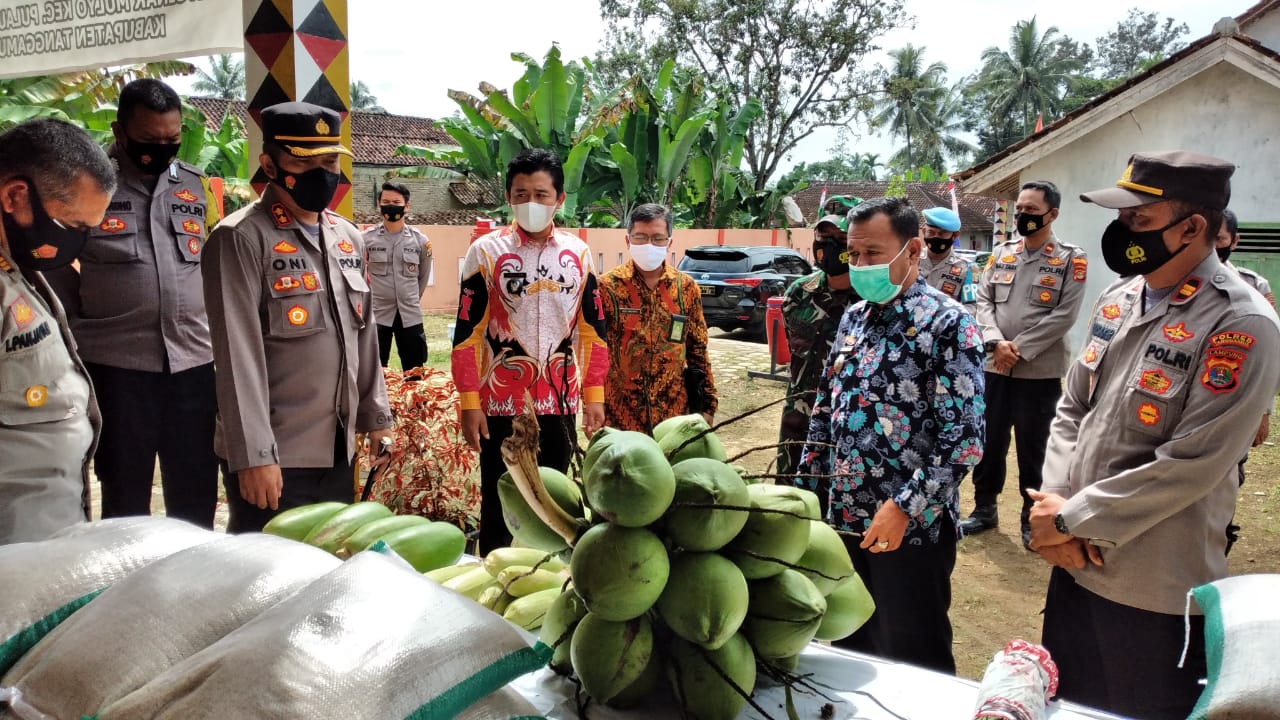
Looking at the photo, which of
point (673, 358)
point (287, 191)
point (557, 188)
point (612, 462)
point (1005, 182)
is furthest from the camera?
point (1005, 182)

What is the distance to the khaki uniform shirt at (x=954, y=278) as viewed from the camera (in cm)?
552

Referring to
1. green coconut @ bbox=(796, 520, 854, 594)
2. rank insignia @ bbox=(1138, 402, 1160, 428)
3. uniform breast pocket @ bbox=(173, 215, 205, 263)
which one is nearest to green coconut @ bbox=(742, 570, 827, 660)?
green coconut @ bbox=(796, 520, 854, 594)

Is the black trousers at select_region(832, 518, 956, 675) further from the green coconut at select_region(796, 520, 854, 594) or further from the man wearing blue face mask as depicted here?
the green coconut at select_region(796, 520, 854, 594)

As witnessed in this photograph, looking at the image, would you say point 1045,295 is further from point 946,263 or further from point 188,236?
point 188,236

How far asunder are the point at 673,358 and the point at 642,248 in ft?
1.94

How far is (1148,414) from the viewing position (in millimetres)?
2234

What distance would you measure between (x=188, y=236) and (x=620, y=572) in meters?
3.12

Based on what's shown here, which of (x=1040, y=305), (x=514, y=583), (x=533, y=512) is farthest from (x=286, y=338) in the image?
(x=1040, y=305)

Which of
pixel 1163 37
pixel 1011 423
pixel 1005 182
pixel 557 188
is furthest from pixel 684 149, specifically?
pixel 1163 37

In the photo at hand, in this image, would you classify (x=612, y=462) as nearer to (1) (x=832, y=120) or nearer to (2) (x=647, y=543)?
(2) (x=647, y=543)

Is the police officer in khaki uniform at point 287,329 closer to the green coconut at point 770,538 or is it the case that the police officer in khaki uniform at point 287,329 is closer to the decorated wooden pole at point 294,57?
the decorated wooden pole at point 294,57

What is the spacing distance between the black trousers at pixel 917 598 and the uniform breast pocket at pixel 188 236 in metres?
2.85

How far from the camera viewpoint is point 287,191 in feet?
8.81

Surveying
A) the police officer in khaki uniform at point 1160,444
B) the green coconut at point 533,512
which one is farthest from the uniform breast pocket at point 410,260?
the green coconut at point 533,512
